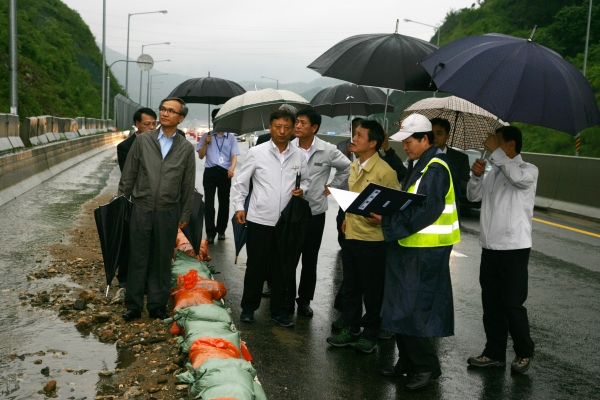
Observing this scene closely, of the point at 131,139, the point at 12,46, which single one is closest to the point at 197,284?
the point at 131,139

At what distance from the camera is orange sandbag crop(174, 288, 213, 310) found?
20.3 ft

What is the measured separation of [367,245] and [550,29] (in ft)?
186

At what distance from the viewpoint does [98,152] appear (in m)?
32.8

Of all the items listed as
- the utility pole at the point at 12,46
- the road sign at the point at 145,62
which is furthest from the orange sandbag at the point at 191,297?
the road sign at the point at 145,62

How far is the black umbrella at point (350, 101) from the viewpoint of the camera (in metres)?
11.0

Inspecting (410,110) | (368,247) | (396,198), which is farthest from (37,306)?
(410,110)

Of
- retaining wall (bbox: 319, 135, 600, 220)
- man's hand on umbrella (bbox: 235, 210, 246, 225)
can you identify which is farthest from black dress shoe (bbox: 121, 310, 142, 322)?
retaining wall (bbox: 319, 135, 600, 220)

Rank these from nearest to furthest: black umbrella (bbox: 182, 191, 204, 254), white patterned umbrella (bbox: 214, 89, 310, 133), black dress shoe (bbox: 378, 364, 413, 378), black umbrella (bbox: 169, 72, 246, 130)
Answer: black dress shoe (bbox: 378, 364, 413, 378) → black umbrella (bbox: 182, 191, 204, 254) → white patterned umbrella (bbox: 214, 89, 310, 133) → black umbrella (bbox: 169, 72, 246, 130)

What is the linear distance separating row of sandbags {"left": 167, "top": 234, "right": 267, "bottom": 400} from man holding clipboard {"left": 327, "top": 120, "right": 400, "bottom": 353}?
104 cm

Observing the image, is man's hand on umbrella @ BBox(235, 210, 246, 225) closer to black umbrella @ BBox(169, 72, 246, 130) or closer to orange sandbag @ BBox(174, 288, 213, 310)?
orange sandbag @ BBox(174, 288, 213, 310)

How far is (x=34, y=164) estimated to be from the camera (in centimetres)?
1672

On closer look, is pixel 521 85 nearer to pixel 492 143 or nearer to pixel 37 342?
pixel 492 143

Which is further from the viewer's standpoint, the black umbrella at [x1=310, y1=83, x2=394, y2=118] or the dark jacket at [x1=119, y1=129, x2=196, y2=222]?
the black umbrella at [x1=310, y1=83, x2=394, y2=118]

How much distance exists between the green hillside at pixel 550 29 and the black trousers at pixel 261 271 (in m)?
37.1
